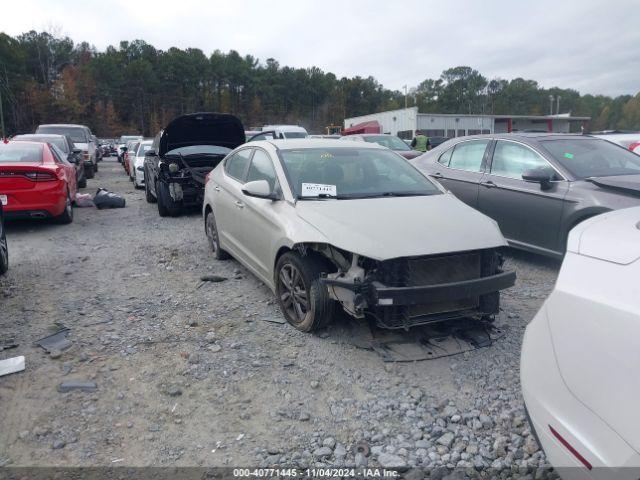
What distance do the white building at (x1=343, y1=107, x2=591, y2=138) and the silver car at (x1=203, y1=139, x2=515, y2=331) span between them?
42679mm

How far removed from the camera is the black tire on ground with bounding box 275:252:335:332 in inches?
163

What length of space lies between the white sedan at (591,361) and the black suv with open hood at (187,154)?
8398 millimetres

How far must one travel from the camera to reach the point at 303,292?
4320mm

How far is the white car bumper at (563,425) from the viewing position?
5.77 feet

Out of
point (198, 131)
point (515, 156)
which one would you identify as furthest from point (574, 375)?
point (198, 131)

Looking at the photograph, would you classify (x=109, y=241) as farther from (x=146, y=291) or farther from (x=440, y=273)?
(x=440, y=273)

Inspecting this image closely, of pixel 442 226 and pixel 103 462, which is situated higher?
pixel 442 226

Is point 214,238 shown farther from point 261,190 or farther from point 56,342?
point 56,342

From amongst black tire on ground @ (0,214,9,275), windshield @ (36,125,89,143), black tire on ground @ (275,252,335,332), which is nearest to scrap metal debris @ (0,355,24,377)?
black tire on ground @ (275,252,335,332)

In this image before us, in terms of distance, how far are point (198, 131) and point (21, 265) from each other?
450 cm

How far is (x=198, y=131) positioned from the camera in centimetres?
1018

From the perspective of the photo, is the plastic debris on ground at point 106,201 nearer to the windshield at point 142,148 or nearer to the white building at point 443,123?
the windshield at point 142,148

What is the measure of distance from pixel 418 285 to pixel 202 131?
7484 mm

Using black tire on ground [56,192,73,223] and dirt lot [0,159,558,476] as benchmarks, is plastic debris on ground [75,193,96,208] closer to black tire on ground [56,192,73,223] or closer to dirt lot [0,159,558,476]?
black tire on ground [56,192,73,223]
